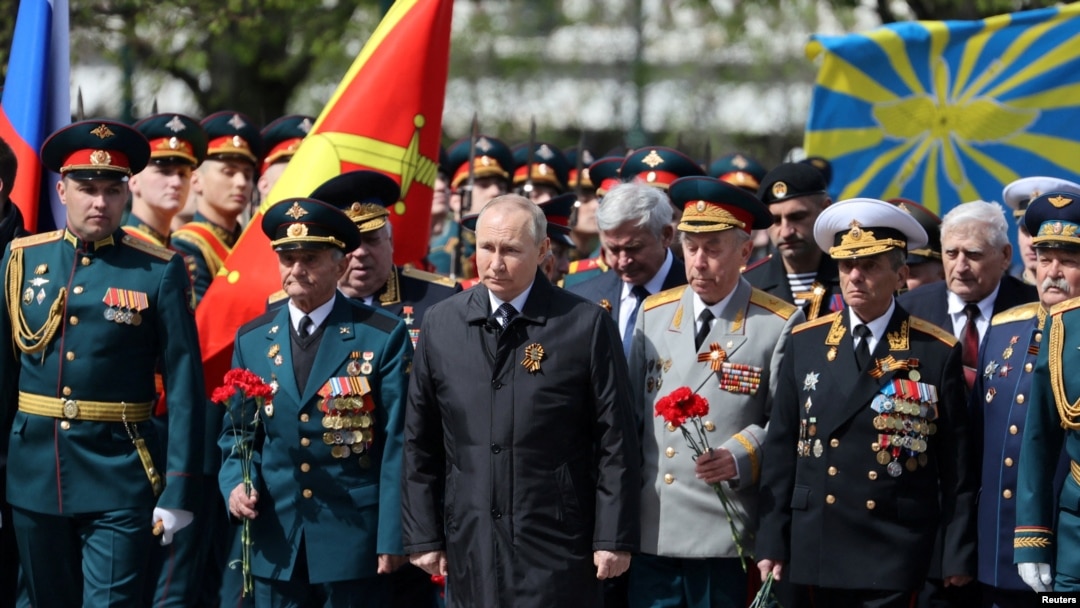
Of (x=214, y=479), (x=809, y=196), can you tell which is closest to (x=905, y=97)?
(x=809, y=196)

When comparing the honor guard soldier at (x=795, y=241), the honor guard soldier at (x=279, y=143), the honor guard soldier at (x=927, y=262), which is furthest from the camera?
the honor guard soldier at (x=279, y=143)

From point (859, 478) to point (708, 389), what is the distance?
74 cm

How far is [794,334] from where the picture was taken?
7.35m

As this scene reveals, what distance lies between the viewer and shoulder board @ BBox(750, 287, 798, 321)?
7496mm

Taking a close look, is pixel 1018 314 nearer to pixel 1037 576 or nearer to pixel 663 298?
pixel 1037 576

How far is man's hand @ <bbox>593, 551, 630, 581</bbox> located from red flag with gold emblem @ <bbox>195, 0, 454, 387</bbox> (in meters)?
3.30

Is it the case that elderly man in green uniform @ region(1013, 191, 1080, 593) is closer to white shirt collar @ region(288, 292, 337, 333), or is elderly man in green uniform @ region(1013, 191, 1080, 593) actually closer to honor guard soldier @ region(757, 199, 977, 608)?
honor guard soldier @ region(757, 199, 977, 608)

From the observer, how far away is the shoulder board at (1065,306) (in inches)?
277

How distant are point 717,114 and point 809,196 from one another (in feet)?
75.5

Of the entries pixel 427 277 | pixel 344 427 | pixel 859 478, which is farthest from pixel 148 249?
pixel 859 478

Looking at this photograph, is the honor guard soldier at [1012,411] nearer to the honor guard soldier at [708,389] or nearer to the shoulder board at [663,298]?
the honor guard soldier at [708,389]

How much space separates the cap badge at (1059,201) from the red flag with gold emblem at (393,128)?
3731mm

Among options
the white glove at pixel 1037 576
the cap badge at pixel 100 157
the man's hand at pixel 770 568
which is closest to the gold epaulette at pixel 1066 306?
the white glove at pixel 1037 576

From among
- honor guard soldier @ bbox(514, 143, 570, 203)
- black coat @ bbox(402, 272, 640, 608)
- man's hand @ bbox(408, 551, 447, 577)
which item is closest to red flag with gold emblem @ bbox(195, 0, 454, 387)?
honor guard soldier @ bbox(514, 143, 570, 203)
